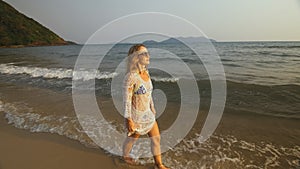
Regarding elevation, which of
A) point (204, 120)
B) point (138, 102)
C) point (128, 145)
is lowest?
point (128, 145)

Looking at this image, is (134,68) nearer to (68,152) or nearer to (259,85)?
(68,152)

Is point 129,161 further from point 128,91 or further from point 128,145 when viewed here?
point 128,91

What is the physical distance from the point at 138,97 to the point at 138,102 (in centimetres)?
7

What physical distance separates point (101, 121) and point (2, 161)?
7.16 feet

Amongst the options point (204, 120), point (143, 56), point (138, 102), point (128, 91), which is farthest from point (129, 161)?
point (204, 120)

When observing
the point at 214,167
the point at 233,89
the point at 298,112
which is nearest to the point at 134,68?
the point at 214,167

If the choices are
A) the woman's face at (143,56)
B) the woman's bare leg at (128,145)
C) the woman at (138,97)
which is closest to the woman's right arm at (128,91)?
the woman at (138,97)

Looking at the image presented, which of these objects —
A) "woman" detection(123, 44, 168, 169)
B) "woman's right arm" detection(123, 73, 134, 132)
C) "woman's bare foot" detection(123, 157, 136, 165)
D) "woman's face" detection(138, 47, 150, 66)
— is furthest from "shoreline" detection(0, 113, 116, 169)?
"woman's face" detection(138, 47, 150, 66)

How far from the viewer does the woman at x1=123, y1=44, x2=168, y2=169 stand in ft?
8.55

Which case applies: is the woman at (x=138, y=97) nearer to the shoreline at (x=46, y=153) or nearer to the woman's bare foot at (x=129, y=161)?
the woman's bare foot at (x=129, y=161)

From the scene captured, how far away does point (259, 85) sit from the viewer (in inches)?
349

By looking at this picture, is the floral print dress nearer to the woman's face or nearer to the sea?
the woman's face

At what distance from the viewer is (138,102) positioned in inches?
108

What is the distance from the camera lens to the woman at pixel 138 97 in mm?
2607
